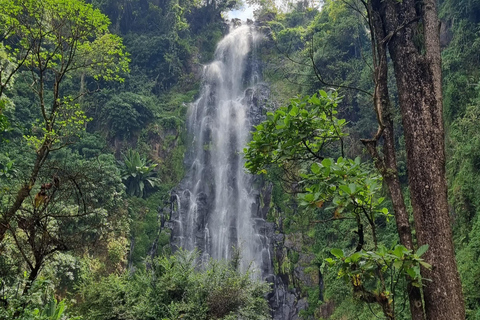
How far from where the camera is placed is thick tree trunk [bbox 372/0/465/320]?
2.09m

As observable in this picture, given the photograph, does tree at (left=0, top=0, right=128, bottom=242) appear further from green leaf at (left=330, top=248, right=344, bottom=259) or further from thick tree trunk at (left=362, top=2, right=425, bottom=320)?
thick tree trunk at (left=362, top=2, right=425, bottom=320)

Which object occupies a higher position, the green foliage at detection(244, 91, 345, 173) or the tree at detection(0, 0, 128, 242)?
the tree at detection(0, 0, 128, 242)

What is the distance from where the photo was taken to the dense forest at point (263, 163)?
2295 mm

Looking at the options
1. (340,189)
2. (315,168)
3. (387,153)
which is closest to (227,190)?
(387,153)

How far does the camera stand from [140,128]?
66.5 feet

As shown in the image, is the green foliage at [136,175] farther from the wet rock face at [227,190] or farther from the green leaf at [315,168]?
the green leaf at [315,168]

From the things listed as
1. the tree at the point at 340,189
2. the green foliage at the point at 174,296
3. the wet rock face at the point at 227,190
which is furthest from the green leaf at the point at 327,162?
the wet rock face at the point at 227,190

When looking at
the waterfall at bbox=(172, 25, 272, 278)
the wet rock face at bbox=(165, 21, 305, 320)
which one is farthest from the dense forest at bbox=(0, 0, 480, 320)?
the waterfall at bbox=(172, 25, 272, 278)

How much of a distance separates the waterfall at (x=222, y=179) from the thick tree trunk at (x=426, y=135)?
11320 mm

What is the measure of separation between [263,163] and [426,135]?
1.19 meters

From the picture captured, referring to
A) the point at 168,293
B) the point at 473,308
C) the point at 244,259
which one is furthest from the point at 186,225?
the point at 473,308

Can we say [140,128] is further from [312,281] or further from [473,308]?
[473,308]

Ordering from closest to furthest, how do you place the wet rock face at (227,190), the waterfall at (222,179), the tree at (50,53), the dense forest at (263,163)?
the dense forest at (263,163) → the tree at (50,53) → the wet rock face at (227,190) → the waterfall at (222,179)

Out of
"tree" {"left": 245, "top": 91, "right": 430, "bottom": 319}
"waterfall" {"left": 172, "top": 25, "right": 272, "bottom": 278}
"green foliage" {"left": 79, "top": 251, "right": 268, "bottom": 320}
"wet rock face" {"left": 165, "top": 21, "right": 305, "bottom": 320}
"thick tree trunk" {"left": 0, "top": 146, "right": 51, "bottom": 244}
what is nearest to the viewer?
"tree" {"left": 245, "top": 91, "right": 430, "bottom": 319}
